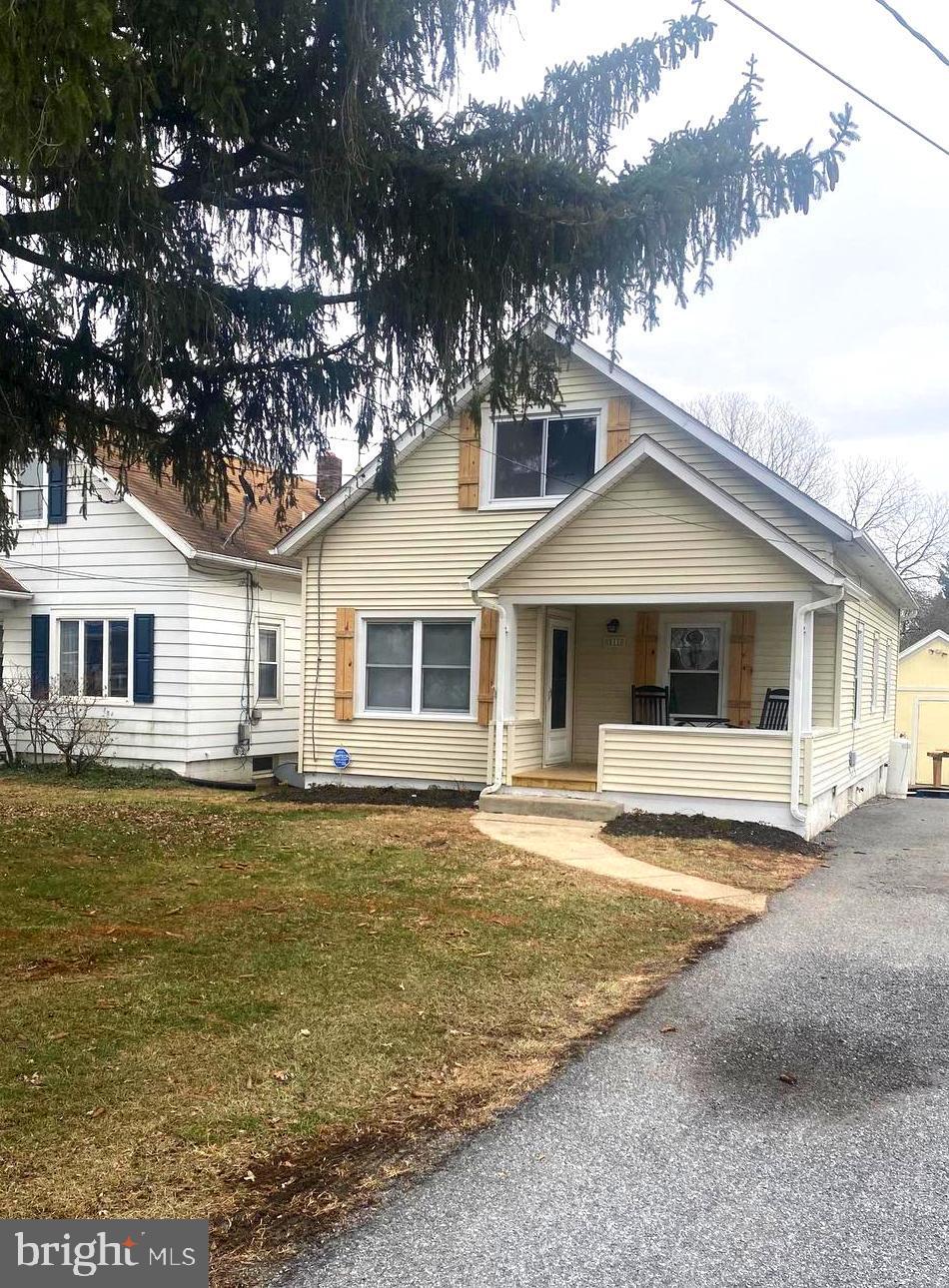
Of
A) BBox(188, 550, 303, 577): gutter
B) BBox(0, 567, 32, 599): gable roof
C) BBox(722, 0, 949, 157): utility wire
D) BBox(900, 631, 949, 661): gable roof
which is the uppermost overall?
BBox(722, 0, 949, 157): utility wire

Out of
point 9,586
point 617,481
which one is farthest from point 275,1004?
point 9,586

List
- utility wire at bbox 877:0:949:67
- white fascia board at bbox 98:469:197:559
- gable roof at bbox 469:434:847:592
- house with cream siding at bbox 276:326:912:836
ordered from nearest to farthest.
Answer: utility wire at bbox 877:0:949:67
gable roof at bbox 469:434:847:592
house with cream siding at bbox 276:326:912:836
white fascia board at bbox 98:469:197:559

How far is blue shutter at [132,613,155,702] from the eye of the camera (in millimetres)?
15430

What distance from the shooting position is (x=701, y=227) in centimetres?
565

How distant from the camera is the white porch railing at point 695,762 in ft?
36.4

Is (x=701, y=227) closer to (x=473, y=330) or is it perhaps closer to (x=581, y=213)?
(x=581, y=213)

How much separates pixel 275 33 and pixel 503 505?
8849 millimetres

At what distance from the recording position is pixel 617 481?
38.3 ft

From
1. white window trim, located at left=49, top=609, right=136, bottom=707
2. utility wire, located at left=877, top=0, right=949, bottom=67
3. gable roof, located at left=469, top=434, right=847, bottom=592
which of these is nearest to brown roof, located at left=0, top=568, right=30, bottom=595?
white window trim, located at left=49, top=609, right=136, bottom=707

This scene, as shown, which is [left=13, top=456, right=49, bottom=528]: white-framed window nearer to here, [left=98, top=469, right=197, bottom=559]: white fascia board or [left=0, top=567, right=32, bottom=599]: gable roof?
[left=0, top=567, right=32, bottom=599]: gable roof

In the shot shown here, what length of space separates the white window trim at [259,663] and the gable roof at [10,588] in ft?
12.2

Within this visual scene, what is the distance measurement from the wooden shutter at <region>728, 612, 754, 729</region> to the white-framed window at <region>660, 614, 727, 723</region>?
24 cm

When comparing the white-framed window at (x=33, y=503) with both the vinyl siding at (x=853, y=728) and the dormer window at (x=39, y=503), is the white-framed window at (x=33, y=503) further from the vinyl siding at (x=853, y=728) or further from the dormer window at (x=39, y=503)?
the vinyl siding at (x=853, y=728)

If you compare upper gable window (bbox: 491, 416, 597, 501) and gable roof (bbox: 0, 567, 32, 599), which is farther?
gable roof (bbox: 0, 567, 32, 599)
